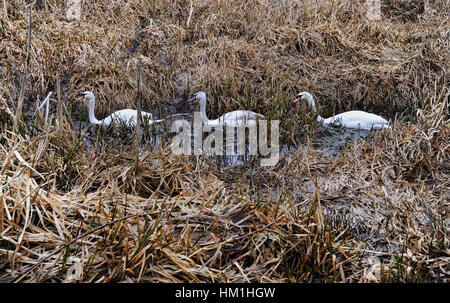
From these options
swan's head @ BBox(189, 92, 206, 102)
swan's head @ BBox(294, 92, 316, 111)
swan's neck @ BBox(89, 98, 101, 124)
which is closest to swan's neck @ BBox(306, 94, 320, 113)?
swan's head @ BBox(294, 92, 316, 111)

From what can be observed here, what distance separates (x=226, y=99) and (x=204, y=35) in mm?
1805

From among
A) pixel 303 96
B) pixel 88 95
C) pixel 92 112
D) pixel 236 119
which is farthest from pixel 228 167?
pixel 88 95

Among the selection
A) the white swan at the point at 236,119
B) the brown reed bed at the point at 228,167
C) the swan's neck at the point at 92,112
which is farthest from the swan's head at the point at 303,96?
the swan's neck at the point at 92,112

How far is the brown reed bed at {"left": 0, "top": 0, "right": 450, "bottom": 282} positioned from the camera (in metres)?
2.92

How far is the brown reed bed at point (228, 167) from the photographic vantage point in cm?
292

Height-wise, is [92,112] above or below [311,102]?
below

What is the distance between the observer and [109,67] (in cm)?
675

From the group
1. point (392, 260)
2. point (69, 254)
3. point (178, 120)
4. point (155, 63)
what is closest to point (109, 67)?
point (155, 63)

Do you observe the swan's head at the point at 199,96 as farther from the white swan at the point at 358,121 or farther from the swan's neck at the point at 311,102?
the white swan at the point at 358,121

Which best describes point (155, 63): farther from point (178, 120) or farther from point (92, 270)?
point (92, 270)

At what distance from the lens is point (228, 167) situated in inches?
187

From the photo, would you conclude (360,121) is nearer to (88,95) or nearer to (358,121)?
(358,121)
